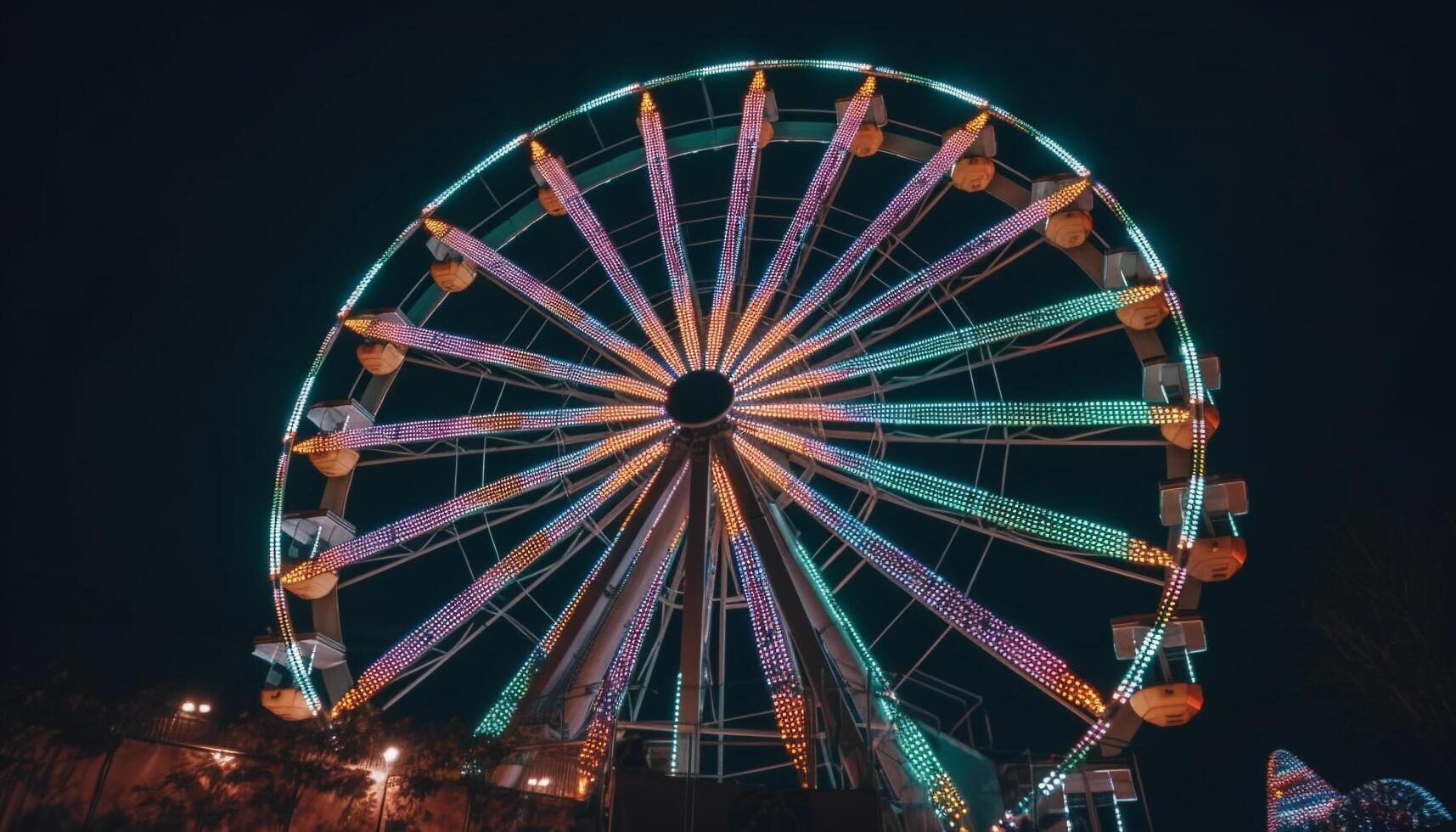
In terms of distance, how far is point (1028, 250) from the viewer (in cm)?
1630

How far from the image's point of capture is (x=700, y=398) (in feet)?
51.5

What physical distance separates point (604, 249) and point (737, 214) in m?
2.25

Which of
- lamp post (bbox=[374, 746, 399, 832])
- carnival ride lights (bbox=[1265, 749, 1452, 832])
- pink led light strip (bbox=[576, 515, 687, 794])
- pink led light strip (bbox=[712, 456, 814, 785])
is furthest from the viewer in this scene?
carnival ride lights (bbox=[1265, 749, 1452, 832])

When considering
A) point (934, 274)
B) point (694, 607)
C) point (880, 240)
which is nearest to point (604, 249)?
point (880, 240)

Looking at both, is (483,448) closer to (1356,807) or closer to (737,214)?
(737,214)

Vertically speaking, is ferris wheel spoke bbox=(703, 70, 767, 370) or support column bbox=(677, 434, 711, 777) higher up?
ferris wheel spoke bbox=(703, 70, 767, 370)

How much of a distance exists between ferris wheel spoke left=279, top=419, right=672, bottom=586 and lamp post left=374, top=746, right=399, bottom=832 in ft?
12.9

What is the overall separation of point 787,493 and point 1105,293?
527 centimetres

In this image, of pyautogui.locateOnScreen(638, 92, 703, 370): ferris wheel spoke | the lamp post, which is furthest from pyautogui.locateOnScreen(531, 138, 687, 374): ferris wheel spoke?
the lamp post

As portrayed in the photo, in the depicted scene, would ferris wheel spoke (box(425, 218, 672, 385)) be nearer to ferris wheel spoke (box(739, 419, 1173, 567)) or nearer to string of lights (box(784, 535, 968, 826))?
ferris wheel spoke (box(739, 419, 1173, 567))

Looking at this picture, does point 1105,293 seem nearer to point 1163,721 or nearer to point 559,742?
point 1163,721

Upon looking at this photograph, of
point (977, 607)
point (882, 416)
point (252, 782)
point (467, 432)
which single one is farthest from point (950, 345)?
point (252, 782)

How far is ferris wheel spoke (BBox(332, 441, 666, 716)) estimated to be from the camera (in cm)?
1503

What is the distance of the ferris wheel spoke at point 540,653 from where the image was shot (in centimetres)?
1485
